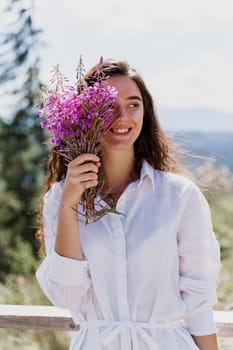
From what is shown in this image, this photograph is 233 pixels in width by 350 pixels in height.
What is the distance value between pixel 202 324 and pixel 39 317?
2.18 feet

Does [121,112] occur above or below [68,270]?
above

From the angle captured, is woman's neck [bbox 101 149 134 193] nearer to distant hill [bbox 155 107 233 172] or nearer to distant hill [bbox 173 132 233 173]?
distant hill [bbox 155 107 233 172]

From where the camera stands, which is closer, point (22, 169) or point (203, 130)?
point (203, 130)

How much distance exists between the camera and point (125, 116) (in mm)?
1784

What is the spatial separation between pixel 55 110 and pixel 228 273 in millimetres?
3218

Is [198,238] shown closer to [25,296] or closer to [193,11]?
[25,296]

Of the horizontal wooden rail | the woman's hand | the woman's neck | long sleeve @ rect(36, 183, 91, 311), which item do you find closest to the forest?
the horizontal wooden rail

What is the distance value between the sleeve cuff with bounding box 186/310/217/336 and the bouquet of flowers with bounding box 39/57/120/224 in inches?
20.5

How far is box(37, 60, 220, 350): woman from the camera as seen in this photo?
1.76m

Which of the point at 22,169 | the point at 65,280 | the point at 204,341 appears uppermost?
the point at 65,280

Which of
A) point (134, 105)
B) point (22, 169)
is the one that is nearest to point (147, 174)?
point (134, 105)

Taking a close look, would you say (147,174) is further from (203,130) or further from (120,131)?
(203,130)

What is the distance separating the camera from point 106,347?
1.76 metres

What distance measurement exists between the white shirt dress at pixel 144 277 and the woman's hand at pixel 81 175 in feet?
0.50
